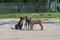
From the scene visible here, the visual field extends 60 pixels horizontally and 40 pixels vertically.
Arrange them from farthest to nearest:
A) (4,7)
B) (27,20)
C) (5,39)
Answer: (4,7)
(27,20)
(5,39)

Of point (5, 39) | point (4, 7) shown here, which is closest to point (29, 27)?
point (5, 39)

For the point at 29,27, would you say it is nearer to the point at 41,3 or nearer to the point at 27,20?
the point at 27,20

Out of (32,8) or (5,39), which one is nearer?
(5,39)

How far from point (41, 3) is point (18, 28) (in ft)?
87.1

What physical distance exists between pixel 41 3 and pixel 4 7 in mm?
6117

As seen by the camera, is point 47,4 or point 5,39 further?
point 47,4

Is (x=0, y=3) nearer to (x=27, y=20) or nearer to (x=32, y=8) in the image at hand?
(x=32, y=8)

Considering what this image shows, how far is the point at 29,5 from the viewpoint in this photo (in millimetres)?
42750

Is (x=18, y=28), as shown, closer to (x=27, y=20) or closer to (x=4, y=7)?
(x=27, y=20)

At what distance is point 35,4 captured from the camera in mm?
42594

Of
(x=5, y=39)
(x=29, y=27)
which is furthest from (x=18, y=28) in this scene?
(x=5, y=39)

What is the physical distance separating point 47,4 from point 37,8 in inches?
82.7

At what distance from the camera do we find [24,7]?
42.4m

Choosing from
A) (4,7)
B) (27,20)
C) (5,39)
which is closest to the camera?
(5,39)
